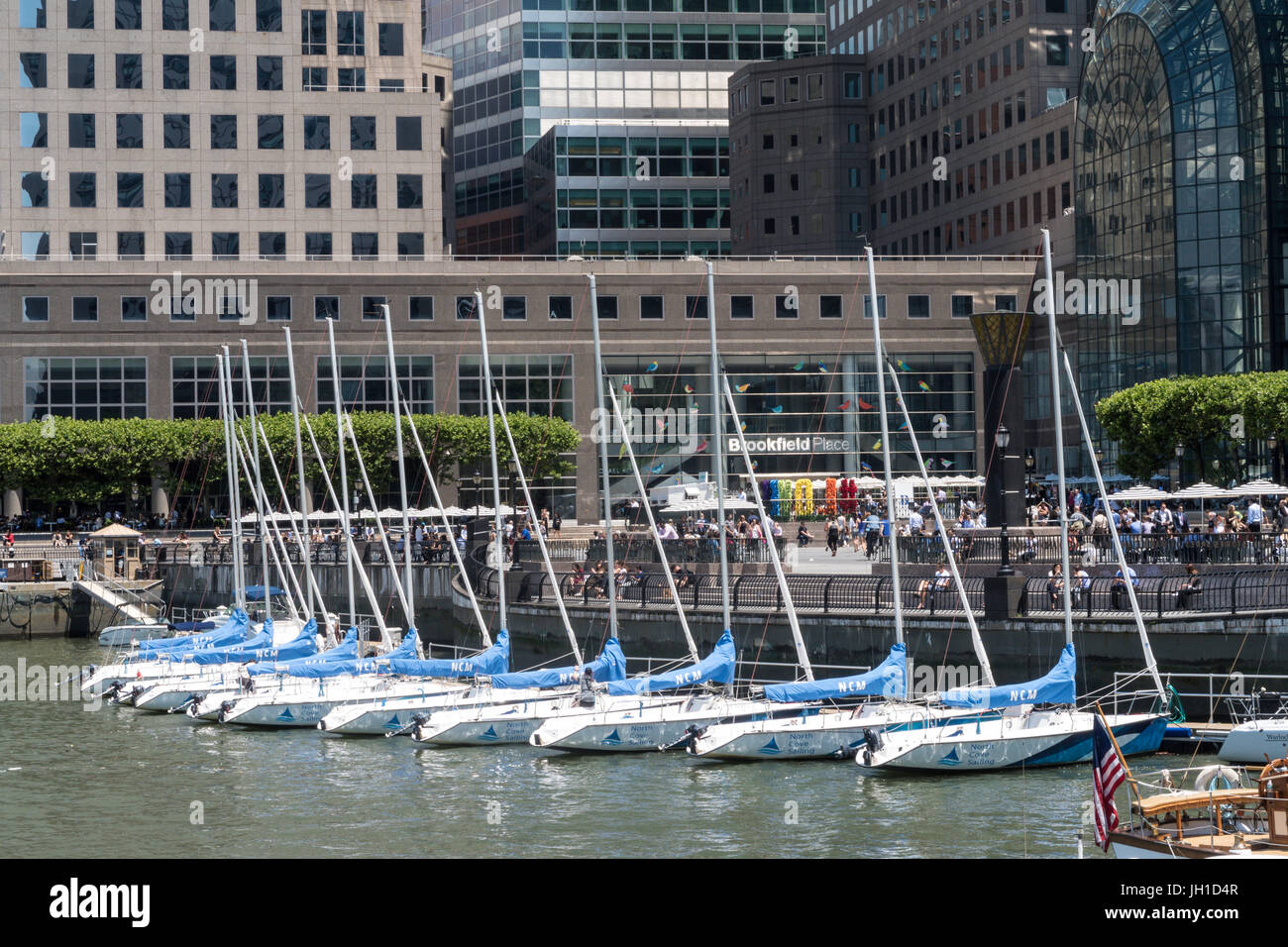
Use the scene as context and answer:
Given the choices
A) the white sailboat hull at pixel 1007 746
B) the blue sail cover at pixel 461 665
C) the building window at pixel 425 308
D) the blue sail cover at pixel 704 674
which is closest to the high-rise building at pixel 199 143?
the building window at pixel 425 308

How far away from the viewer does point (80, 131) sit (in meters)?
111

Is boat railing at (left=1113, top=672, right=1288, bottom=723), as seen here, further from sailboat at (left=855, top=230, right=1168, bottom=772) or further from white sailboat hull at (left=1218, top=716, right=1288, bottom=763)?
white sailboat hull at (left=1218, top=716, right=1288, bottom=763)

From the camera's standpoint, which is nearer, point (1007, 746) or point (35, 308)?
point (1007, 746)

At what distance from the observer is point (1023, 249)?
120500mm

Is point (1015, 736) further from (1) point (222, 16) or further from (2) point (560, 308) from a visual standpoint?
(1) point (222, 16)

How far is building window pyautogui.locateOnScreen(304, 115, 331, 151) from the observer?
11350cm

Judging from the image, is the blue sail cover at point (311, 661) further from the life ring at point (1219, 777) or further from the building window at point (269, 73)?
the building window at point (269, 73)

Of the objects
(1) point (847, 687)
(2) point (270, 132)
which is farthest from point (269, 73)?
(1) point (847, 687)

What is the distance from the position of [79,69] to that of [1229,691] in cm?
9144

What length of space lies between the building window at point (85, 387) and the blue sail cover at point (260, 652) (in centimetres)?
4770
